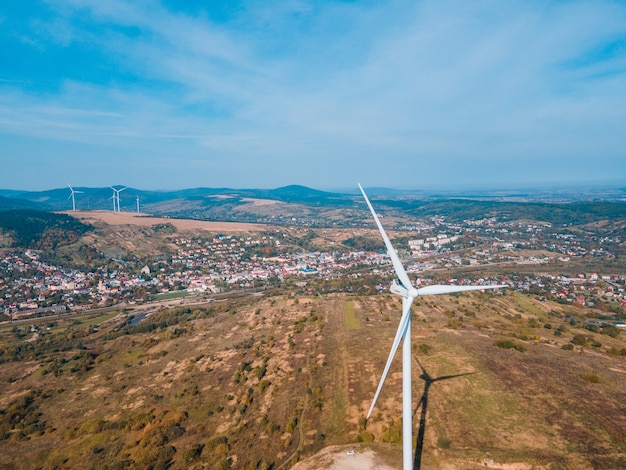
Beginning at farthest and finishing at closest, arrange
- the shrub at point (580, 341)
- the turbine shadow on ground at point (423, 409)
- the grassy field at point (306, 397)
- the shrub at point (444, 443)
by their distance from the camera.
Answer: the shrub at point (580, 341) → the grassy field at point (306, 397) → the shrub at point (444, 443) → the turbine shadow on ground at point (423, 409)

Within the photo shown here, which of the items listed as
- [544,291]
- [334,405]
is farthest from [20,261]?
[544,291]

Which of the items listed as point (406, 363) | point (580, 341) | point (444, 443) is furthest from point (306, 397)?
point (580, 341)

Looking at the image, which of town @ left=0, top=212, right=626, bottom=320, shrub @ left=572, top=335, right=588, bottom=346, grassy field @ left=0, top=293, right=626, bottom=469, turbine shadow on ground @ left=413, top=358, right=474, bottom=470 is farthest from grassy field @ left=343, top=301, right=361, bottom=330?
shrub @ left=572, top=335, right=588, bottom=346

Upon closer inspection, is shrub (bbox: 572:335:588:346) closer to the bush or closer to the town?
the town

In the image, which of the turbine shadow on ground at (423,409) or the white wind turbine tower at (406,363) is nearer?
the white wind turbine tower at (406,363)

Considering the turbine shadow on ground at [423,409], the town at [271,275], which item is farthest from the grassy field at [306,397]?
the town at [271,275]

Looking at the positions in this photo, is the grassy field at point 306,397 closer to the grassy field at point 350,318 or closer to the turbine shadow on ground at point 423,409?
the turbine shadow on ground at point 423,409

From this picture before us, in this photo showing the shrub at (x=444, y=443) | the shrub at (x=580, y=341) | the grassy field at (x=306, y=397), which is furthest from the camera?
the shrub at (x=580, y=341)

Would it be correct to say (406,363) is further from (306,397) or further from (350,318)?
(350,318)

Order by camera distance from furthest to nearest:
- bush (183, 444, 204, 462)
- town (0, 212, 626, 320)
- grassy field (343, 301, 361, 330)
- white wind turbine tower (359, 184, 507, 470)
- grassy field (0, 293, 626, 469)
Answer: town (0, 212, 626, 320)
grassy field (343, 301, 361, 330)
bush (183, 444, 204, 462)
grassy field (0, 293, 626, 469)
white wind turbine tower (359, 184, 507, 470)
